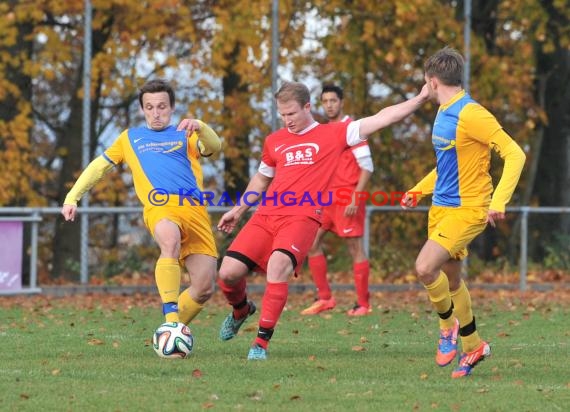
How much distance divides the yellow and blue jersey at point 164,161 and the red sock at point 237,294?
685 millimetres

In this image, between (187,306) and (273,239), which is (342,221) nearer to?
(187,306)

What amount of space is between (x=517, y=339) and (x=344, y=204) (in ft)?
9.44

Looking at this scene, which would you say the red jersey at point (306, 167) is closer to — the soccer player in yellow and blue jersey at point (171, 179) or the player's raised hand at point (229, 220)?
the player's raised hand at point (229, 220)

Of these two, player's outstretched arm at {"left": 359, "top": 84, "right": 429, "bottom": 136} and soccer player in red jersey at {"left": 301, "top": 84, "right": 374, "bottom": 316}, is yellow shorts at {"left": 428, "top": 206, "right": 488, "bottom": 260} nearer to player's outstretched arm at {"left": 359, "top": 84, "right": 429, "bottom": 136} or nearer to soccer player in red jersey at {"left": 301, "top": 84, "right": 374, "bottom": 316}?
player's outstretched arm at {"left": 359, "top": 84, "right": 429, "bottom": 136}

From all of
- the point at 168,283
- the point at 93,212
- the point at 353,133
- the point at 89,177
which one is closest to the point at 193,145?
the point at 89,177

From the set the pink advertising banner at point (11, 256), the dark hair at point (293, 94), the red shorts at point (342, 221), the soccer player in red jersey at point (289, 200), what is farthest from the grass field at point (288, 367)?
the pink advertising banner at point (11, 256)

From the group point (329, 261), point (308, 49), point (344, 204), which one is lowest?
point (329, 261)

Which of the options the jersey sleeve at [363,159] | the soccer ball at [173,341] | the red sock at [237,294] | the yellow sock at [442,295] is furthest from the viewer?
the jersey sleeve at [363,159]

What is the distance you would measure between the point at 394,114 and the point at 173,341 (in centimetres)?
209

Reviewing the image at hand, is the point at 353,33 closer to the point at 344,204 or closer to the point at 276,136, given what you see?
the point at 344,204

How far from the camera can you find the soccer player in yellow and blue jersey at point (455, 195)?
7.91m

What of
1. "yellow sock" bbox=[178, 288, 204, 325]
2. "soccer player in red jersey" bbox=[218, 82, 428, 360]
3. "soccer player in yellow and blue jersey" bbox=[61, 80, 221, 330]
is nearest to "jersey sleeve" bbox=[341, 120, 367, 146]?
"soccer player in red jersey" bbox=[218, 82, 428, 360]

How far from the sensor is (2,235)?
15305mm

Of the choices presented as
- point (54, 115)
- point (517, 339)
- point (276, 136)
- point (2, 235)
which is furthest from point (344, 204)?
point (54, 115)
